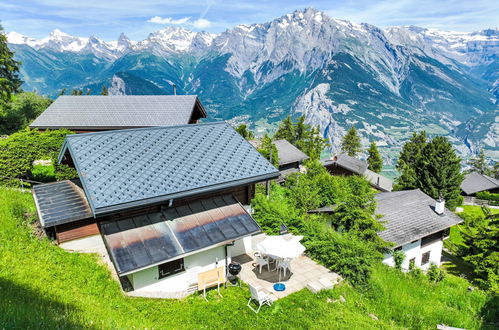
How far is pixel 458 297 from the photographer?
17.5m

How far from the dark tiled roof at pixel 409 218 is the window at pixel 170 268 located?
17452mm

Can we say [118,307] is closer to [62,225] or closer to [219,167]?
[62,225]

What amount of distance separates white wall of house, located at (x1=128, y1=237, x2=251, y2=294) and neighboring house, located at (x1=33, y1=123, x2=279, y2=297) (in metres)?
0.04

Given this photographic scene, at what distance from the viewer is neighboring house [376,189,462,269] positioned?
24891 millimetres

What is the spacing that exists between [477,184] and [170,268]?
Result: 239ft

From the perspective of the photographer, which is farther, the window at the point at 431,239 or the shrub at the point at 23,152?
the window at the point at 431,239

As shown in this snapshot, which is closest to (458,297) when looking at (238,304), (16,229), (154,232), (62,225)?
(238,304)

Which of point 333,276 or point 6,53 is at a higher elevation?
point 6,53

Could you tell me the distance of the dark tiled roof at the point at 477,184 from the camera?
206 ft

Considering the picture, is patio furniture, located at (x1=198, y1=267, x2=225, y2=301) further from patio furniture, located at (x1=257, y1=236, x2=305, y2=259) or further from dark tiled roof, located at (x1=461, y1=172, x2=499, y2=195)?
dark tiled roof, located at (x1=461, y1=172, x2=499, y2=195)

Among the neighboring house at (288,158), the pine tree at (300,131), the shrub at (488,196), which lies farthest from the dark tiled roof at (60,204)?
the shrub at (488,196)

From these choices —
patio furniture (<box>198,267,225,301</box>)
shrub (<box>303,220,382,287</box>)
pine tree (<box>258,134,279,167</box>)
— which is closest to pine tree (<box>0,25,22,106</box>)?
pine tree (<box>258,134,279,167</box>)

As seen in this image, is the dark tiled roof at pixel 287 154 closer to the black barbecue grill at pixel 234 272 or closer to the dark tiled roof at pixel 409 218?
the dark tiled roof at pixel 409 218

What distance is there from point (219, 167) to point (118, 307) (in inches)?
262
